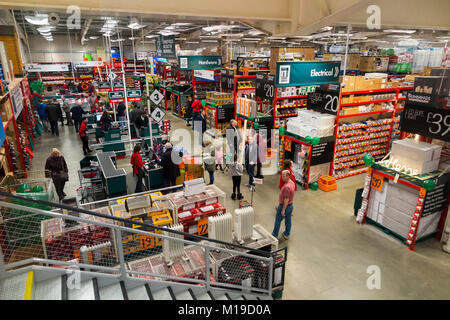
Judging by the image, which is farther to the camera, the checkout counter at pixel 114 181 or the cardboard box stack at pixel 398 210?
the checkout counter at pixel 114 181

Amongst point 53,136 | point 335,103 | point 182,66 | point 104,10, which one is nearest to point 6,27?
point 53,136

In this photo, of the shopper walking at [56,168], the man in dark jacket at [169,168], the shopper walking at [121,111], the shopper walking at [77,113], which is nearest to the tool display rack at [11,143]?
the shopper walking at [56,168]

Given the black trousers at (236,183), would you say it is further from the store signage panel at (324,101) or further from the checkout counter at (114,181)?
the store signage panel at (324,101)

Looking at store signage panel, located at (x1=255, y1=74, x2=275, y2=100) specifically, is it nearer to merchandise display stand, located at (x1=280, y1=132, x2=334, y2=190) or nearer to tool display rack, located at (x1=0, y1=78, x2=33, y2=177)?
merchandise display stand, located at (x1=280, y1=132, x2=334, y2=190)

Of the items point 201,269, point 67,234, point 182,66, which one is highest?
point 182,66

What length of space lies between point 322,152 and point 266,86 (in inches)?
134

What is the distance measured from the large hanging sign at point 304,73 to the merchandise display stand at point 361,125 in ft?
4.45

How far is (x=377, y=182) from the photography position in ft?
22.4

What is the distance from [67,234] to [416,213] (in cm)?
669

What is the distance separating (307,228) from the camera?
6945mm

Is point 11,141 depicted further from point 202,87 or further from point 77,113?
point 202,87

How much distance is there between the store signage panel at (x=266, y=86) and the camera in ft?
34.3
